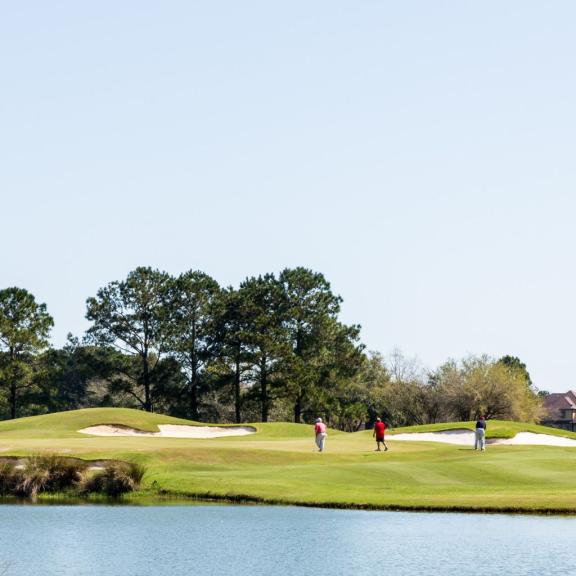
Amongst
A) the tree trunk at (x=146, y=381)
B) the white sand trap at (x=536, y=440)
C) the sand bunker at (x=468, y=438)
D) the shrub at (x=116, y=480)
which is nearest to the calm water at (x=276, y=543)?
the shrub at (x=116, y=480)

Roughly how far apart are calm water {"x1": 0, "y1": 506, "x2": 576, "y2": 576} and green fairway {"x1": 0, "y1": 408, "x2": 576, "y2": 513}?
2.25 metres

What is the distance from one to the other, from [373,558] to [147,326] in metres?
83.9

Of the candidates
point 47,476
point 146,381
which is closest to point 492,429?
point 47,476

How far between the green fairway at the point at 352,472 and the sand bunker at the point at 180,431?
490 inches

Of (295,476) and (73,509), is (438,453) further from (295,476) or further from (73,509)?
(73,509)

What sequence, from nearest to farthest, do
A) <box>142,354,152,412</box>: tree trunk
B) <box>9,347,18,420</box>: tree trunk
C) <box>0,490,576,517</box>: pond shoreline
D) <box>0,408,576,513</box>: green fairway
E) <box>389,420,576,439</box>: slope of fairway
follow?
<box>0,490,576,517</box>: pond shoreline < <box>0,408,576,513</box>: green fairway < <box>389,420,576,439</box>: slope of fairway < <box>9,347,18,420</box>: tree trunk < <box>142,354,152,412</box>: tree trunk

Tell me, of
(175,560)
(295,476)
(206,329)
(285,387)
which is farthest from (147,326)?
(175,560)

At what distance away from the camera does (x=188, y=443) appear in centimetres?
6675

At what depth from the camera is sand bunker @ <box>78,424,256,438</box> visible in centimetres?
7956

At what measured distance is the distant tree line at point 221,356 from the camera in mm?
111500

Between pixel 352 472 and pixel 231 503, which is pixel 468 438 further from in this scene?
pixel 231 503

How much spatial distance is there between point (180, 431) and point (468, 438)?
21.0 meters

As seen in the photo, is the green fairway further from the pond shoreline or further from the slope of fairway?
the slope of fairway

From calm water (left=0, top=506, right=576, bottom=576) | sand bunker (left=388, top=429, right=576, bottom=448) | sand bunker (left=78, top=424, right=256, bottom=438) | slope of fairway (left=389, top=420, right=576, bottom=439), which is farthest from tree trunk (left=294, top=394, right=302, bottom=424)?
calm water (left=0, top=506, right=576, bottom=576)
